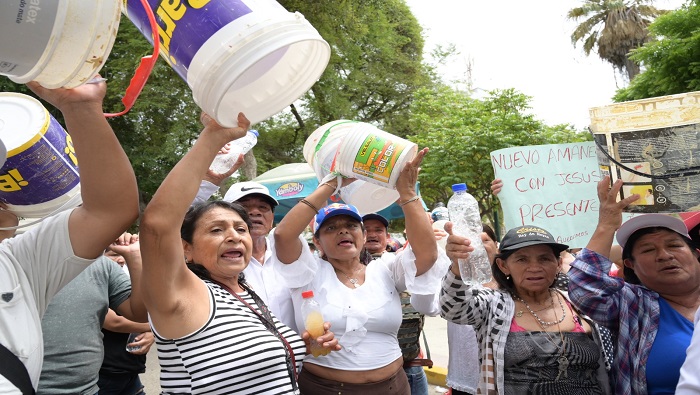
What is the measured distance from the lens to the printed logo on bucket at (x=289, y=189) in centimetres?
724

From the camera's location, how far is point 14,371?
148 cm

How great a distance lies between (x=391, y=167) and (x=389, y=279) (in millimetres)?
849

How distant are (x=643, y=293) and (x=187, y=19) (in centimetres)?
225

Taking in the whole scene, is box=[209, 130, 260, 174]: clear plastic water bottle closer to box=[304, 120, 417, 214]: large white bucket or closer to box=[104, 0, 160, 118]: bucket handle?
box=[304, 120, 417, 214]: large white bucket

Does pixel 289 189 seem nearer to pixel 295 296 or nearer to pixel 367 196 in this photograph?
pixel 367 196

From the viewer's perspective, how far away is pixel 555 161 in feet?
8.79

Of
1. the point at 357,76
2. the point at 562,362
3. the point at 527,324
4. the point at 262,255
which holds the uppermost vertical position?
the point at 262,255

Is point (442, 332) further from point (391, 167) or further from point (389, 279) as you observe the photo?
point (391, 167)

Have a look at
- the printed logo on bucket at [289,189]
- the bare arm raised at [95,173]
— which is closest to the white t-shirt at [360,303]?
the bare arm raised at [95,173]

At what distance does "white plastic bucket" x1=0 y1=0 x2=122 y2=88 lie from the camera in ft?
4.20

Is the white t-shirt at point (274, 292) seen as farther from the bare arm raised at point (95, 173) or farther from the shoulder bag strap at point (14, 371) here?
the shoulder bag strap at point (14, 371)

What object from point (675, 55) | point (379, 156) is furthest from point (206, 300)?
point (675, 55)

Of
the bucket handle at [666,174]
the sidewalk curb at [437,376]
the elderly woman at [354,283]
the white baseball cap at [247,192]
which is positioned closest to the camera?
the bucket handle at [666,174]

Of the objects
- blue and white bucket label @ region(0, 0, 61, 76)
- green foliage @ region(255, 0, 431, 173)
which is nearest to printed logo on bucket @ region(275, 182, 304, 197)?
blue and white bucket label @ region(0, 0, 61, 76)
